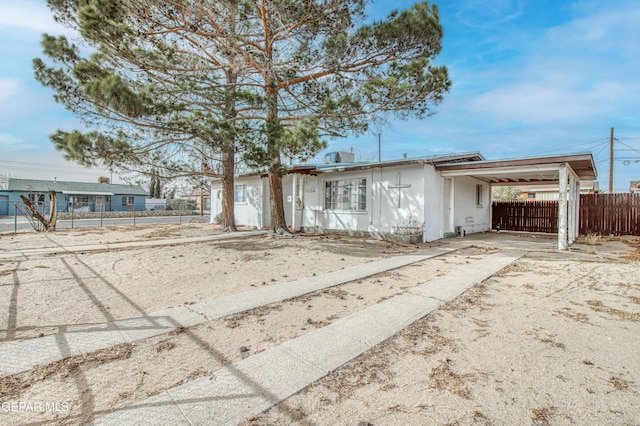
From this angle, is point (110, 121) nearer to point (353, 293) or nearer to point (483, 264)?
point (353, 293)

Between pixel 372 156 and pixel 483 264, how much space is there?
386 inches

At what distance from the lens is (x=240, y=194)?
17203 millimetres

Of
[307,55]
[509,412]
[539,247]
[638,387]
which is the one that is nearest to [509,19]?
[307,55]

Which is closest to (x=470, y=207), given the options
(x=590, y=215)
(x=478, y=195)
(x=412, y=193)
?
(x=478, y=195)

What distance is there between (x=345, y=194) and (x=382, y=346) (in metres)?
10.3

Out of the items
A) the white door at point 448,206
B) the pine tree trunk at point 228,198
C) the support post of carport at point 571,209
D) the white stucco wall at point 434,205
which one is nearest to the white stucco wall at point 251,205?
the pine tree trunk at point 228,198

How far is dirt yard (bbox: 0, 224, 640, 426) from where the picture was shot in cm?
212

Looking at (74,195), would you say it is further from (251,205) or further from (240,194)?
(251,205)

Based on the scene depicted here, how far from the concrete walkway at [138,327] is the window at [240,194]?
39.3 feet

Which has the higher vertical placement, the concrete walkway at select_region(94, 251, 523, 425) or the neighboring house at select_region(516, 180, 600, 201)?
the neighboring house at select_region(516, 180, 600, 201)

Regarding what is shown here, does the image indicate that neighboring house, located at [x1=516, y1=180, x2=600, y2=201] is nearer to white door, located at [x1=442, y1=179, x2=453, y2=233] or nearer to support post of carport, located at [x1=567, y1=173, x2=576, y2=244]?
support post of carport, located at [x1=567, y1=173, x2=576, y2=244]

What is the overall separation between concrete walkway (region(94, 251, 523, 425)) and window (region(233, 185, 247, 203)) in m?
13.8

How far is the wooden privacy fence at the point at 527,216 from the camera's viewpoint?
1473 cm

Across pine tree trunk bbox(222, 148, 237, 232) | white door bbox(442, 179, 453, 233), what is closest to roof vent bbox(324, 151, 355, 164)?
pine tree trunk bbox(222, 148, 237, 232)
